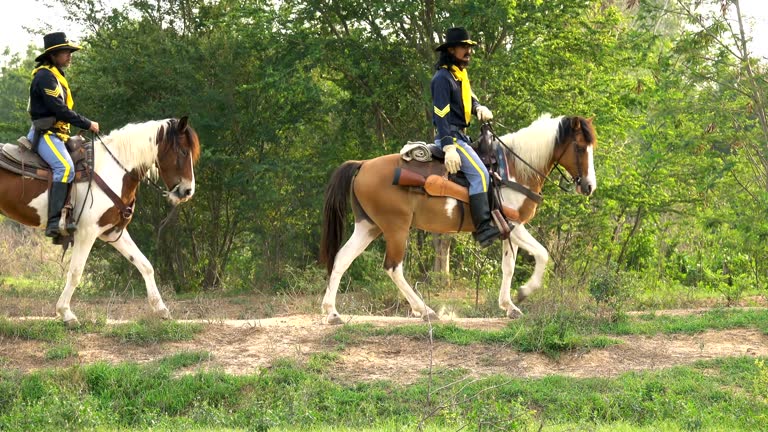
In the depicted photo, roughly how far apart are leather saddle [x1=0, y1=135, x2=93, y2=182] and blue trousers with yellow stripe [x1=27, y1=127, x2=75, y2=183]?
0.08 meters

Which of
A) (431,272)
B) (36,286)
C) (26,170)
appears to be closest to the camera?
(26,170)

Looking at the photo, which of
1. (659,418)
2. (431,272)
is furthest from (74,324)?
(431,272)

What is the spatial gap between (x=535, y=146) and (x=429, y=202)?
1412mm

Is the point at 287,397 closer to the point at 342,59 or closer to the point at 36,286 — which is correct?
the point at 342,59

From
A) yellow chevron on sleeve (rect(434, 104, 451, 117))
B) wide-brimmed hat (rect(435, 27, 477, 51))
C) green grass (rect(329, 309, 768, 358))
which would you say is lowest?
green grass (rect(329, 309, 768, 358))

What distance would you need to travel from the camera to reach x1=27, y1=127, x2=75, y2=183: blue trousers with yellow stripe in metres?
9.50

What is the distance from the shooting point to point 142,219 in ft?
59.5

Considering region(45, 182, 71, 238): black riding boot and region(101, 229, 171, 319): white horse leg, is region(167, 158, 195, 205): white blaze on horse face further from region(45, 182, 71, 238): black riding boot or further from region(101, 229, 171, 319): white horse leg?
region(45, 182, 71, 238): black riding boot

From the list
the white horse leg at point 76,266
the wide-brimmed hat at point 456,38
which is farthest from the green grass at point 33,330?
the wide-brimmed hat at point 456,38

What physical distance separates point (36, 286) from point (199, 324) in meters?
8.89

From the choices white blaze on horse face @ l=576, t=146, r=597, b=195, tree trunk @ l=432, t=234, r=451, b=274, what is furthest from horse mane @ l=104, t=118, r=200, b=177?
tree trunk @ l=432, t=234, r=451, b=274

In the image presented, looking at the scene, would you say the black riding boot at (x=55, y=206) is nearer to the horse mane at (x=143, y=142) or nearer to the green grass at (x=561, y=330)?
the horse mane at (x=143, y=142)

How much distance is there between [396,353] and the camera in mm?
9164

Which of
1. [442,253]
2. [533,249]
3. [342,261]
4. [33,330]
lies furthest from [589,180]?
[442,253]
